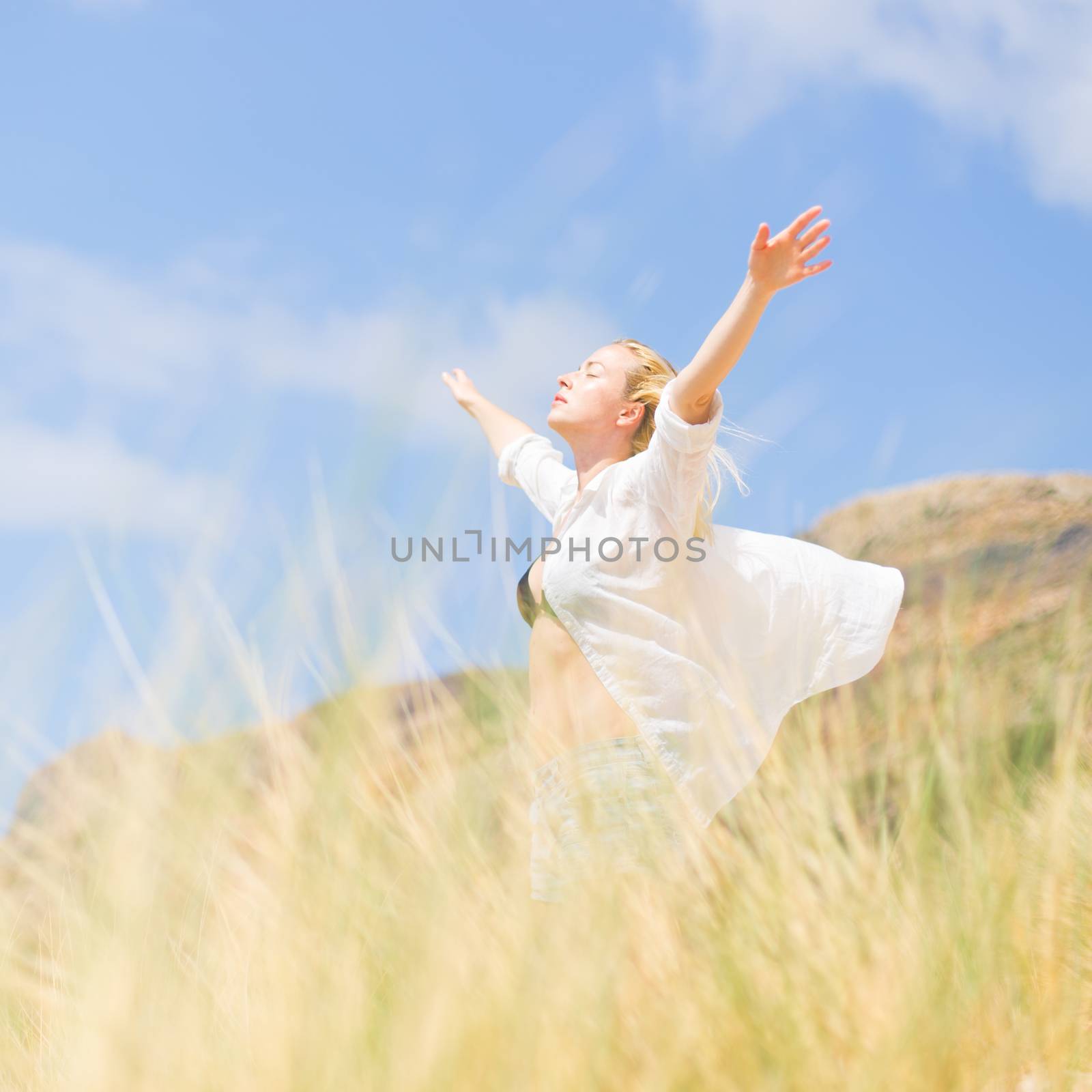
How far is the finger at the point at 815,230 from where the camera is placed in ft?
6.66

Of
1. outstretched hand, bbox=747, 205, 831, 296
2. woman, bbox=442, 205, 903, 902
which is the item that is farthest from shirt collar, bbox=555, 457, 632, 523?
outstretched hand, bbox=747, 205, 831, 296

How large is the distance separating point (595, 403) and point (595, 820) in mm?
1578

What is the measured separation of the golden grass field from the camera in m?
1.19

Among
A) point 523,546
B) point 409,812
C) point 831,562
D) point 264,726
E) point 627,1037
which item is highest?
point 831,562

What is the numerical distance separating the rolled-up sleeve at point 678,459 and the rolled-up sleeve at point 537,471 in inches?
27.0

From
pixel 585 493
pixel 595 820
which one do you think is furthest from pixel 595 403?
pixel 595 820

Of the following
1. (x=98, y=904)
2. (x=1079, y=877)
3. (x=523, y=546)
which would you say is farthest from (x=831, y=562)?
(x=98, y=904)

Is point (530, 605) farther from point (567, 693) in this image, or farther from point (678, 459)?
point (678, 459)

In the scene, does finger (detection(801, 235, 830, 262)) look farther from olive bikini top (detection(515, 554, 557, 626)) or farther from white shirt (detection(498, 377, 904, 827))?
olive bikini top (detection(515, 554, 557, 626))

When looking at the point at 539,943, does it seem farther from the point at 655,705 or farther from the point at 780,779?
the point at 655,705

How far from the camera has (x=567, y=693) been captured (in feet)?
7.79

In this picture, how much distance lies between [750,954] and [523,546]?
630mm

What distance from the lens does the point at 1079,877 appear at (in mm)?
2053

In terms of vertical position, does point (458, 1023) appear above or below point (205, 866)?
below
